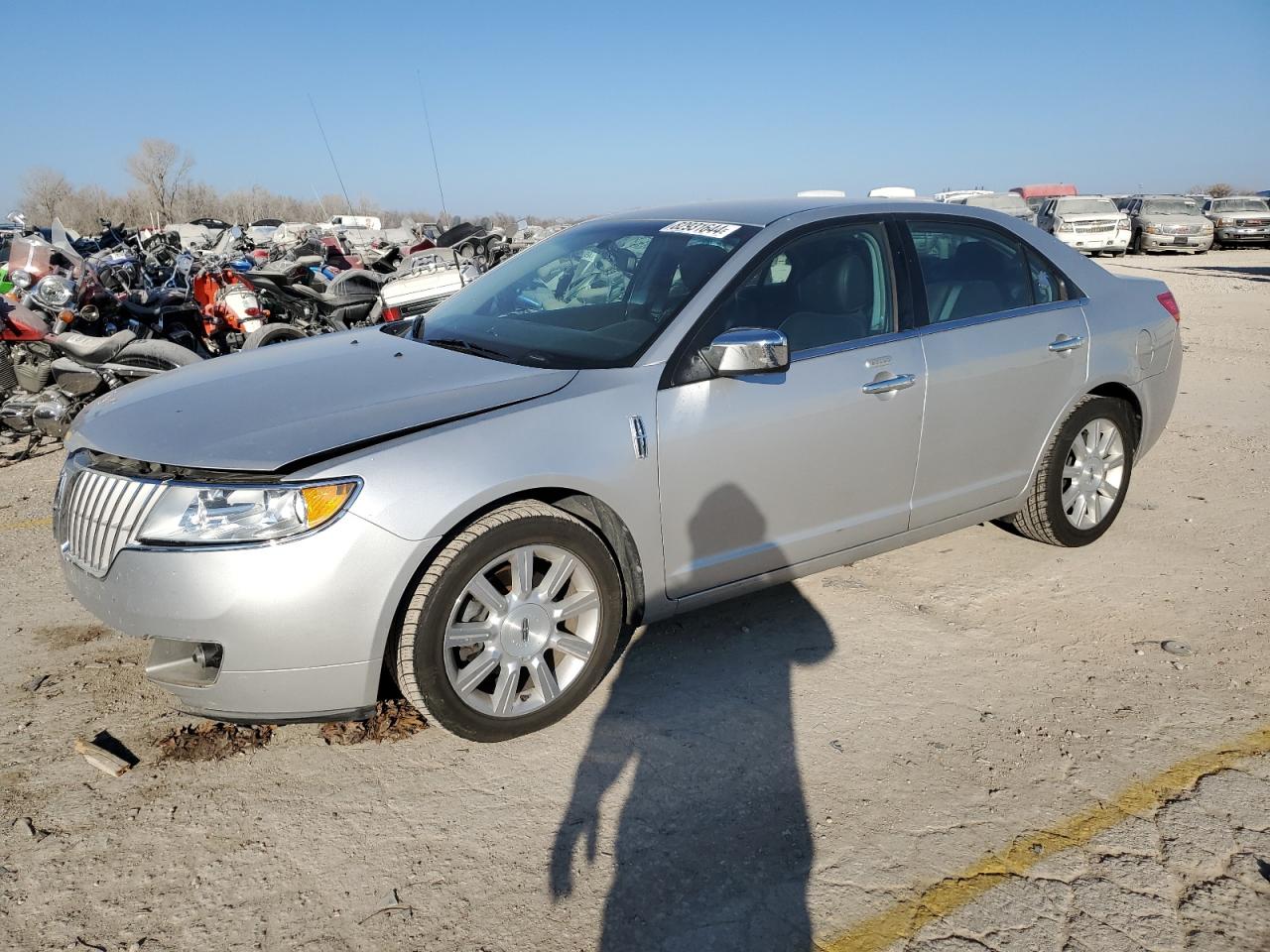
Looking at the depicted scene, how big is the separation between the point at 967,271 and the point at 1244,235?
3085 cm

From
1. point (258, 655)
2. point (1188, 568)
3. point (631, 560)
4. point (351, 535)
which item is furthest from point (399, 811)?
point (1188, 568)

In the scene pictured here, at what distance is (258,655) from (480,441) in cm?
88

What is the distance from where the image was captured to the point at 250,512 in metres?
2.61

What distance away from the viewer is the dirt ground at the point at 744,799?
231cm

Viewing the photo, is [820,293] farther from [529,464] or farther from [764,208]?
[529,464]

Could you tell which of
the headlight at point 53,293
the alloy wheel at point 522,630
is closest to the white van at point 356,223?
the headlight at point 53,293

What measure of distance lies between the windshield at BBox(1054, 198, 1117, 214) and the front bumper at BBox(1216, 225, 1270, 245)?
5.57m

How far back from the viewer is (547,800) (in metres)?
2.78

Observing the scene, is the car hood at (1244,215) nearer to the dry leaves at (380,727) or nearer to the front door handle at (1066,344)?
the front door handle at (1066,344)

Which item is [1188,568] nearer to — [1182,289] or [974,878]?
[974,878]

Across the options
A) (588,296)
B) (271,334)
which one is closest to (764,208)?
(588,296)

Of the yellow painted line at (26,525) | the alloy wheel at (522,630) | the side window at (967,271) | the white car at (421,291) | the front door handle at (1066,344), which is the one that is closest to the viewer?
the alloy wheel at (522,630)

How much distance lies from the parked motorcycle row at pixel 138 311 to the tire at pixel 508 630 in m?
3.07

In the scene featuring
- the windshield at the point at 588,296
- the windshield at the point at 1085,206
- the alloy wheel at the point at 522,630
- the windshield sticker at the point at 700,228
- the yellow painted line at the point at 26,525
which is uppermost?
the windshield sticker at the point at 700,228
